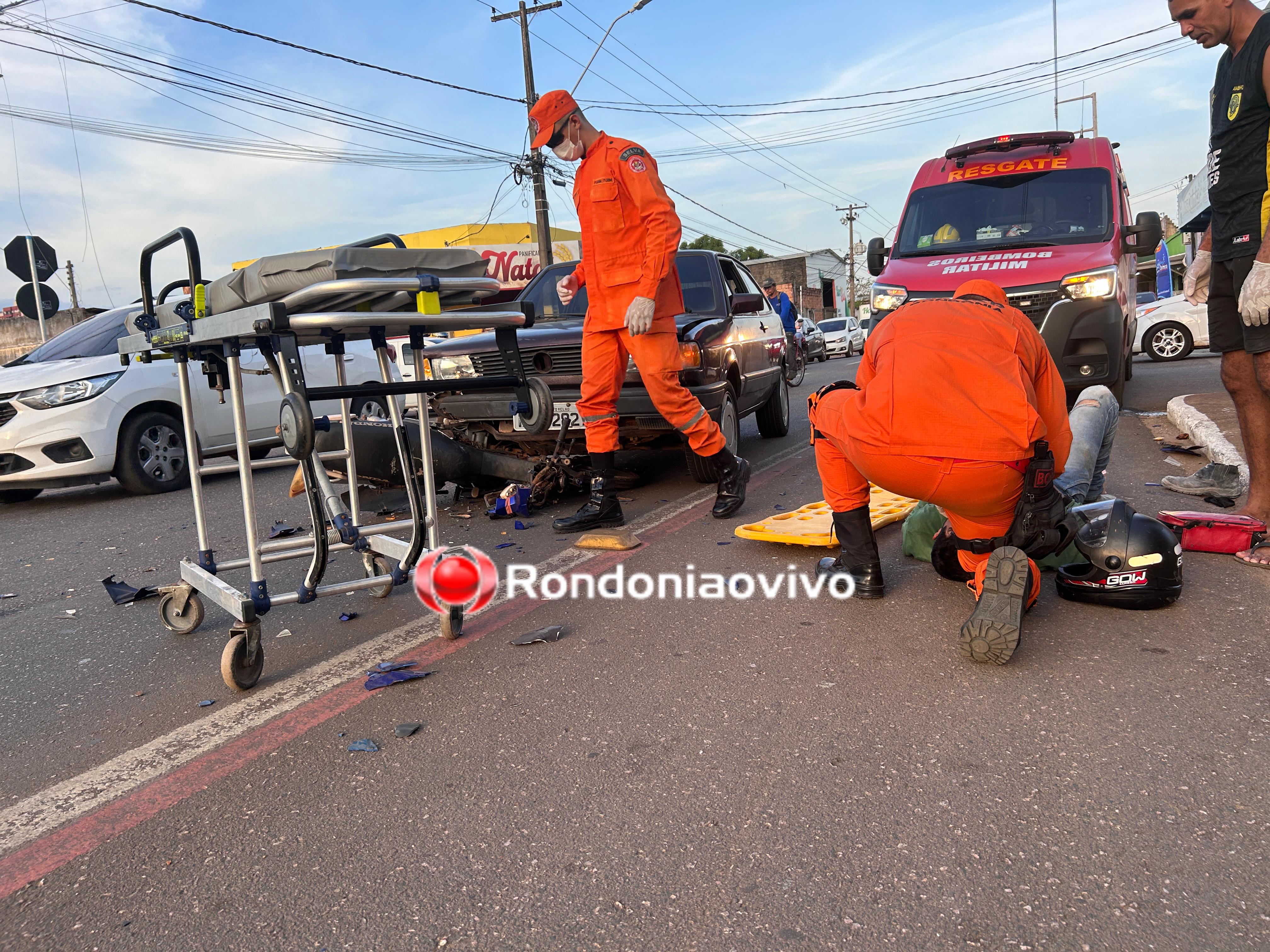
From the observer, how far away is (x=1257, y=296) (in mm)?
3572

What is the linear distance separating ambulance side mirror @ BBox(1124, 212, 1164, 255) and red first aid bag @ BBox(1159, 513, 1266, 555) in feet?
13.9

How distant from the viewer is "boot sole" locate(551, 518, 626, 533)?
501 cm

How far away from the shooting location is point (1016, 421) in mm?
2725

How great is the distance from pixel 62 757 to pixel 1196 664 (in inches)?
137

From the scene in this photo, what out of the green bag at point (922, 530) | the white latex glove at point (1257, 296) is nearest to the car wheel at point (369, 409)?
the green bag at point (922, 530)

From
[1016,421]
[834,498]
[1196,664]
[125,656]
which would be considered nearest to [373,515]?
[125,656]

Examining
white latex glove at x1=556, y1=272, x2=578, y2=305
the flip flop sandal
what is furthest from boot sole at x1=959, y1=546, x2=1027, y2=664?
white latex glove at x1=556, y1=272, x2=578, y2=305

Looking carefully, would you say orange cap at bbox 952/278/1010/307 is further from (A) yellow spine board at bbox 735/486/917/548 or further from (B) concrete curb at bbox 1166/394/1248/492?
(B) concrete curb at bbox 1166/394/1248/492

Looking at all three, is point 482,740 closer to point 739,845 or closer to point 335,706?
point 335,706

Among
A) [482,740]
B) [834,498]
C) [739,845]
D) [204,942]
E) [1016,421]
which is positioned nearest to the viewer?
[204,942]

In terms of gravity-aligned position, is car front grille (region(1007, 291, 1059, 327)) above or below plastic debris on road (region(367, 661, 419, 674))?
above

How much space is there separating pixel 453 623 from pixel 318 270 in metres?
1.37

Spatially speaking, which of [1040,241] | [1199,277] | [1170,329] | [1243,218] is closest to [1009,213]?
[1040,241]

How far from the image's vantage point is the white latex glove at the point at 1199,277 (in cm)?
423
